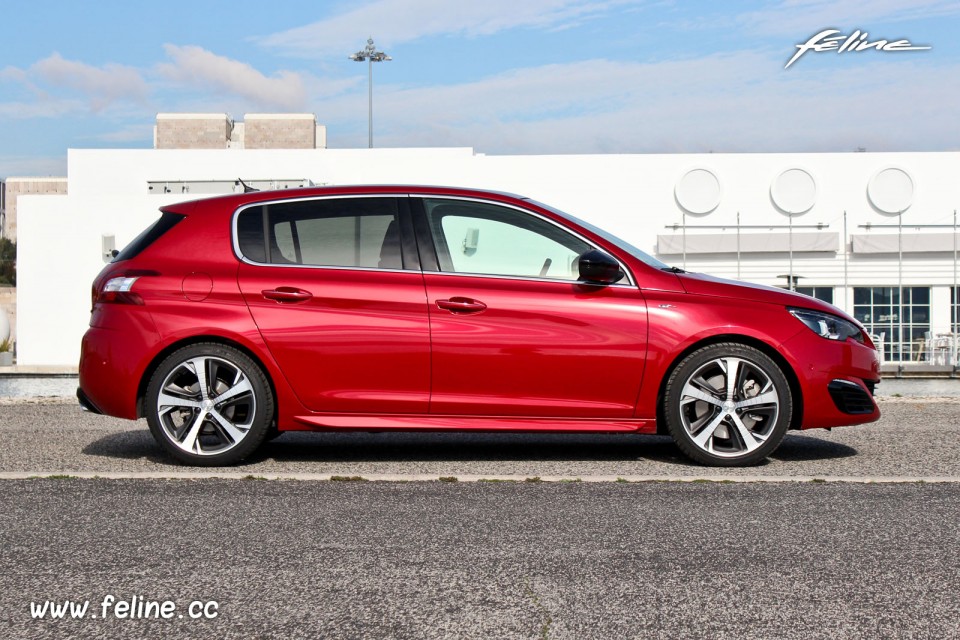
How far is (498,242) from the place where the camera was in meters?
6.07

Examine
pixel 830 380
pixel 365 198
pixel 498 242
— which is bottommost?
pixel 830 380

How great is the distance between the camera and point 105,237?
40.8m

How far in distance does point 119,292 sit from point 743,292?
3401 mm

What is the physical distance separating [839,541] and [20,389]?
1607cm

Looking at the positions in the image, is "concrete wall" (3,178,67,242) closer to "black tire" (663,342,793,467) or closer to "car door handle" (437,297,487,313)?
"car door handle" (437,297,487,313)

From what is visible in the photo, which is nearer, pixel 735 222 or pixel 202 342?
pixel 202 342

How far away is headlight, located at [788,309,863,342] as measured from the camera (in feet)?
19.7

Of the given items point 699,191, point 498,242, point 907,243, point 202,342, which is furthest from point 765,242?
point 202,342

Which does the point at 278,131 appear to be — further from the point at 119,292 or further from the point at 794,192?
the point at 119,292

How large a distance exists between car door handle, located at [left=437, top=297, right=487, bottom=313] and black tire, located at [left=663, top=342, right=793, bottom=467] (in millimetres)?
1087

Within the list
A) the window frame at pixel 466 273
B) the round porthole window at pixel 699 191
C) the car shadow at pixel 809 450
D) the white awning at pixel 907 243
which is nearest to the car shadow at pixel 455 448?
the car shadow at pixel 809 450

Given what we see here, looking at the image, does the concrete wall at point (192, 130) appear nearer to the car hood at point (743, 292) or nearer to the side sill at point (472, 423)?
the side sill at point (472, 423)

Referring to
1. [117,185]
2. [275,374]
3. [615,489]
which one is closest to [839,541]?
[615,489]

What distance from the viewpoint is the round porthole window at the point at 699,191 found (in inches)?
1508
